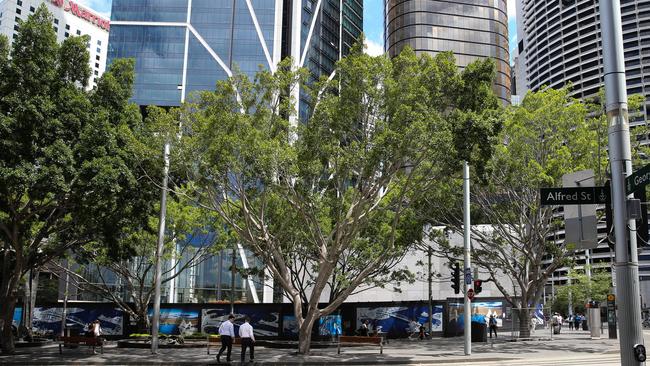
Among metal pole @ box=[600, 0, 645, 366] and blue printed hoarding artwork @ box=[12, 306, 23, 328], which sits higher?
metal pole @ box=[600, 0, 645, 366]

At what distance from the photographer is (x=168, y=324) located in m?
34.4

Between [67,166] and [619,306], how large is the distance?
17376 mm

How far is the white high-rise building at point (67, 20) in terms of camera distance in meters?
129

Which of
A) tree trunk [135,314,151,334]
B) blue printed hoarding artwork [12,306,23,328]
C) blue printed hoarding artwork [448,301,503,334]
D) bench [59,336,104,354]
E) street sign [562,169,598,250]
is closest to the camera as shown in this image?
street sign [562,169,598,250]

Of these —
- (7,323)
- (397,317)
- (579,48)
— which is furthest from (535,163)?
(579,48)

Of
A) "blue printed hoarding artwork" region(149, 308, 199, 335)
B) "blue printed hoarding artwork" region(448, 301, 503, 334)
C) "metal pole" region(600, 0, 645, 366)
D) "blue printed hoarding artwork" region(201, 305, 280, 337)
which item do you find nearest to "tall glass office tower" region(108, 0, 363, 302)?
"blue printed hoarding artwork" region(448, 301, 503, 334)

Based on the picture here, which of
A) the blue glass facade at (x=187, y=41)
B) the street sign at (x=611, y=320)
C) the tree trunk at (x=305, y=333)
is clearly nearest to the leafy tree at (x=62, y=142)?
the tree trunk at (x=305, y=333)

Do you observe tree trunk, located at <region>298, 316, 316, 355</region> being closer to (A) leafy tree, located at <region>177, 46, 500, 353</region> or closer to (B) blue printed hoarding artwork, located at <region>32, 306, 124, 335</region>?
(A) leafy tree, located at <region>177, 46, 500, 353</region>

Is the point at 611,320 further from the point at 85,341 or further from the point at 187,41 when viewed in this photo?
the point at 187,41

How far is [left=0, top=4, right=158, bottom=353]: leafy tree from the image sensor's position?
19.5 meters

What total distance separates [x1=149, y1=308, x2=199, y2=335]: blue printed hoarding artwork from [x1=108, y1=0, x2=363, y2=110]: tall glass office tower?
54.3 m

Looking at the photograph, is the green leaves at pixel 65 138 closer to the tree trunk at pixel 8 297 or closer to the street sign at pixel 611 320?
the tree trunk at pixel 8 297

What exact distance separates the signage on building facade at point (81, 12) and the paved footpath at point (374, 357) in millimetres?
130896

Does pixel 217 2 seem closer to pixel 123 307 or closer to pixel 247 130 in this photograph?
pixel 123 307
